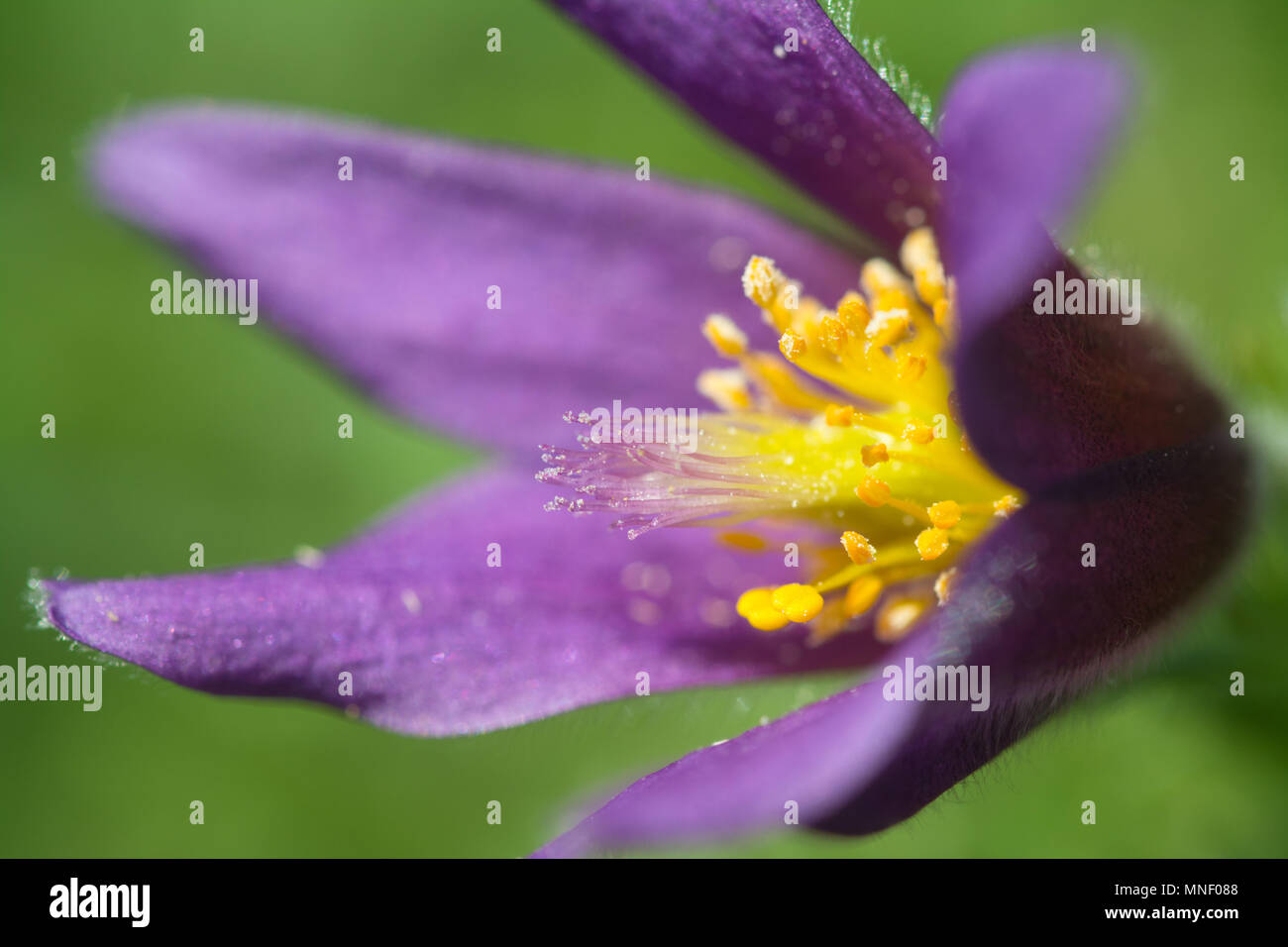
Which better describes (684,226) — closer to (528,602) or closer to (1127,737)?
(528,602)

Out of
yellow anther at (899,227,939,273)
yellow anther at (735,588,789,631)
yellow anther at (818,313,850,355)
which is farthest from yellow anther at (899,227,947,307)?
yellow anther at (735,588,789,631)

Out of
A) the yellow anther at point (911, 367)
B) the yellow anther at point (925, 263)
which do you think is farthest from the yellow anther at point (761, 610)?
the yellow anther at point (925, 263)

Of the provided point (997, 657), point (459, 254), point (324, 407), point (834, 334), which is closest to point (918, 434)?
point (834, 334)

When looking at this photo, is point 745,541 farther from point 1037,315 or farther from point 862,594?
point 1037,315

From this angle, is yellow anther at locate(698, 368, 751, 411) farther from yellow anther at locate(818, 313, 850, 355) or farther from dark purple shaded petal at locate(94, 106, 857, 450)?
yellow anther at locate(818, 313, 850, 355)

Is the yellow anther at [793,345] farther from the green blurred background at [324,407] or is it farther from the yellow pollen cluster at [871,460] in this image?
the green blurred background at [324,407]
